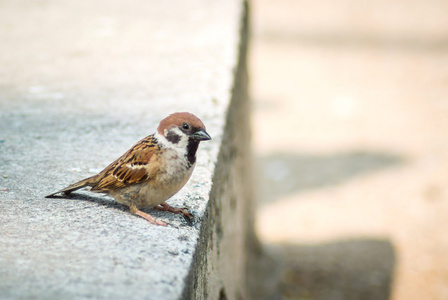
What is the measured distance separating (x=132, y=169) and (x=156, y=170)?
0.36 ft

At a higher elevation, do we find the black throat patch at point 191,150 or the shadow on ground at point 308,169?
the black throat patch at point 191,150

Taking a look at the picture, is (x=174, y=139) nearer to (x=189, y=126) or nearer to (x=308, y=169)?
(x=189, y=126)

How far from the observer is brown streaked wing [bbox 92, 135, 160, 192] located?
214 cm

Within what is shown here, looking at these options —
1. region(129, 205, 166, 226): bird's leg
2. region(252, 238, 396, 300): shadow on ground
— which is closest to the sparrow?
region(129, 205, 166, 226): bird's leg

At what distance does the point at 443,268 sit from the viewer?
4.52 metres

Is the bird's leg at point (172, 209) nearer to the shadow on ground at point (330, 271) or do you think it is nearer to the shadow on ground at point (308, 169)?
the shadow on ground at point (330, 271)

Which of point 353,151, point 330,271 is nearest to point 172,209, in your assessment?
point 330,271

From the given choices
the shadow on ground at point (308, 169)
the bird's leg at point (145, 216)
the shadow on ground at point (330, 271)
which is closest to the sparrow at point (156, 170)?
the bird's leg at point (145, 216)

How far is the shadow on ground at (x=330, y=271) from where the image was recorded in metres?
4.28

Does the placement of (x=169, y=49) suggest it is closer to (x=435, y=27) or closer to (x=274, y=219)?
(x=274, y=219)

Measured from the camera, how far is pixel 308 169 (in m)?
6.52

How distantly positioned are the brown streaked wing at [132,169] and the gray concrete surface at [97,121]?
0.12 m

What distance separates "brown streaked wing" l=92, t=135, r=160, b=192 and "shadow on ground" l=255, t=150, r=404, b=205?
12.6 feet

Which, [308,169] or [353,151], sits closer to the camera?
[308,169]
